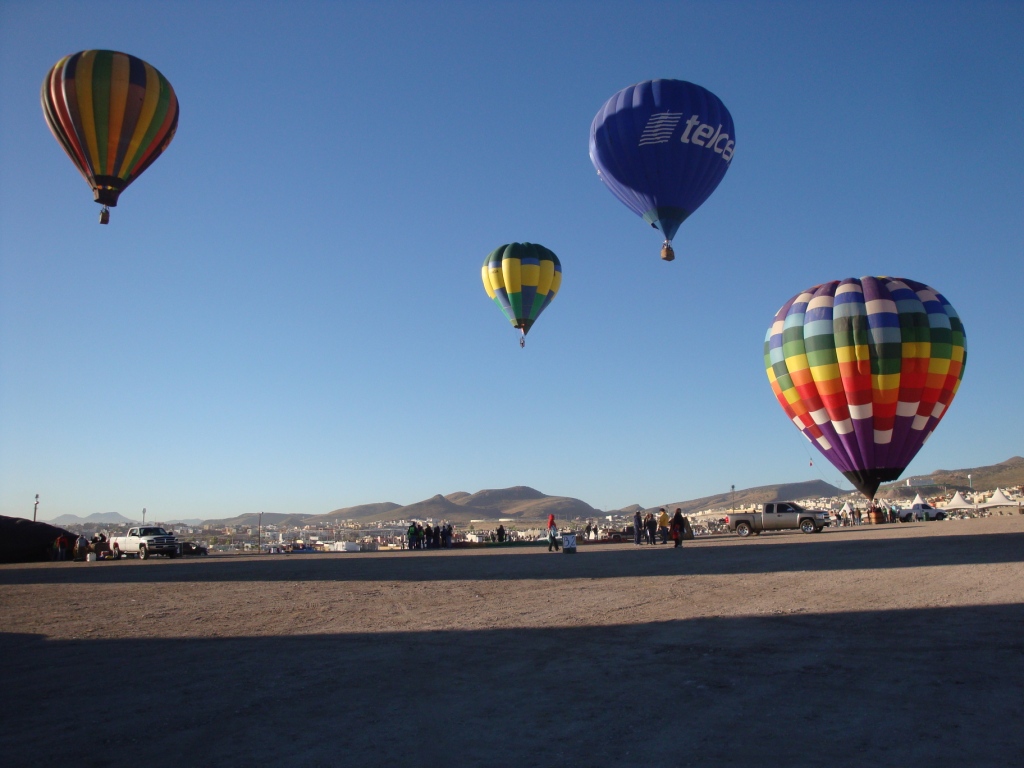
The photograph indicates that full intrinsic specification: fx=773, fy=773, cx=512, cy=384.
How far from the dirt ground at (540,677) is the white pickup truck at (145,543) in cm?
2459

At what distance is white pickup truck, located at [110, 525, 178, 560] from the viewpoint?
1383 inches

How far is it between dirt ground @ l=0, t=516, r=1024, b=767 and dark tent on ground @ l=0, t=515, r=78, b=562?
25952mm

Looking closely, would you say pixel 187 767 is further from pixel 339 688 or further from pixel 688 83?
pixel 688 83

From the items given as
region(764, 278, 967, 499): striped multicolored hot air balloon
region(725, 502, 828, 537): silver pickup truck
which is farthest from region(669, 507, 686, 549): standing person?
region(725, 502, 828, 537): silver pickup truck

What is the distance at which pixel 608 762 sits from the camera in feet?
14.7

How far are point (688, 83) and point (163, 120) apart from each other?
67.6 ft

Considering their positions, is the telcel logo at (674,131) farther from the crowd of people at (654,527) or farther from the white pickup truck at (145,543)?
the white pickup truck at (145,543)

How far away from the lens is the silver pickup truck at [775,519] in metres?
38.0

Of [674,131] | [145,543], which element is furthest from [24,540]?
[674,131]

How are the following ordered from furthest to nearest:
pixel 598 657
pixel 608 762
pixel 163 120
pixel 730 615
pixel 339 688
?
pixel 163 120, pixel 730 615, pixel 598 657, pixel 339 688, pixel 608 762

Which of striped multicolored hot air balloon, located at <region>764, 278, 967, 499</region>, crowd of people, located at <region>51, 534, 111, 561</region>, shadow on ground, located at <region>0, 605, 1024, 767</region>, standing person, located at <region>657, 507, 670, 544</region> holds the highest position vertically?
striped multicolored hot air balloon, located at <region>764, 278, 967, 499</region>

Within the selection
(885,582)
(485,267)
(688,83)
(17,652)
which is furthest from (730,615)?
(485,267)

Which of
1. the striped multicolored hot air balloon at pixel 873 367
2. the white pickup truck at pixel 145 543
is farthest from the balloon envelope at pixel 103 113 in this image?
the striped multicolored hot air balloon at pixel 873 367

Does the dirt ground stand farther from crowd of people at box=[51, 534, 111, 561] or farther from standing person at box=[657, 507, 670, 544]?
crowd of people at box=[51, 534, 111, 561]
